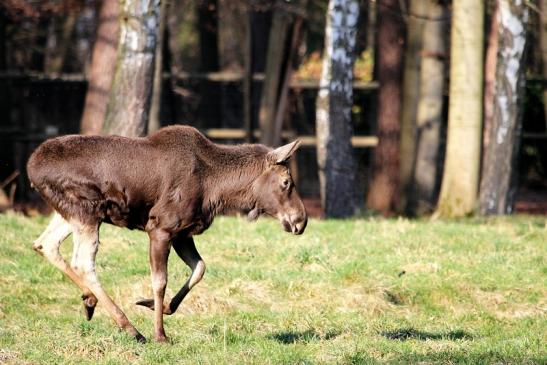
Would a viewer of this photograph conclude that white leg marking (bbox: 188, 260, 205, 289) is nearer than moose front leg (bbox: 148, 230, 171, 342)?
No

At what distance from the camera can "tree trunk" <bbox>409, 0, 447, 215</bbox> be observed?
62.0ft

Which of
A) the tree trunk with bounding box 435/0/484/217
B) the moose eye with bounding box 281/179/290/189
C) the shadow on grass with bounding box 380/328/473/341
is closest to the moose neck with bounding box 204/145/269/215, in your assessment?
the moose eye with bounding box 281/179/290/189

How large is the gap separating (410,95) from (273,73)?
2.74m

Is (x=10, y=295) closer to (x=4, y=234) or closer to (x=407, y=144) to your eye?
(x=4, y=234)

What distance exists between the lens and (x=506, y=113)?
51.4 ft

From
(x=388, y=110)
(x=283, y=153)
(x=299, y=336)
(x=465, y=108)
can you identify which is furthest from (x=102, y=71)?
(x=299, y=336)

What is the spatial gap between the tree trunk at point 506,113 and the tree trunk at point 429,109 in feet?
10.1

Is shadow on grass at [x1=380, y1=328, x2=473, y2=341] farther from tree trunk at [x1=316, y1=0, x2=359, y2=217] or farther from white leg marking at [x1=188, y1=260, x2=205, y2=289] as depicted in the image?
tree trunk at [x1=316, y1=0, x2=359, y2=217]

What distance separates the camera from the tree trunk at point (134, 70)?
13.2 meters

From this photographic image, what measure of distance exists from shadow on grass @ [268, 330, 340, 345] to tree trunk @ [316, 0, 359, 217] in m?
6.90

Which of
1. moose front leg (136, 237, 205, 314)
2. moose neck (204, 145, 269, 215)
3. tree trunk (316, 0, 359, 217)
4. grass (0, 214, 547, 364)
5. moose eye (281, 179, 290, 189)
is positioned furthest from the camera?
tree trunk (316, 0, 359, 217)

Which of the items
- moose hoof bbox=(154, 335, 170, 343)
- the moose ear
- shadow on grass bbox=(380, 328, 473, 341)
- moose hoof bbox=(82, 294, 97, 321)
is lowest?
shadow on grass bbox=(380, 328, 473, 341)

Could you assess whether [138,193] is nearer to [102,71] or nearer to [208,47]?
[102,71]

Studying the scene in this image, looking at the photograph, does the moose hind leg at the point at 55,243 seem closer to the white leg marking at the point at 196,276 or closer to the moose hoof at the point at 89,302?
the moose hoof at the point at 89,302
